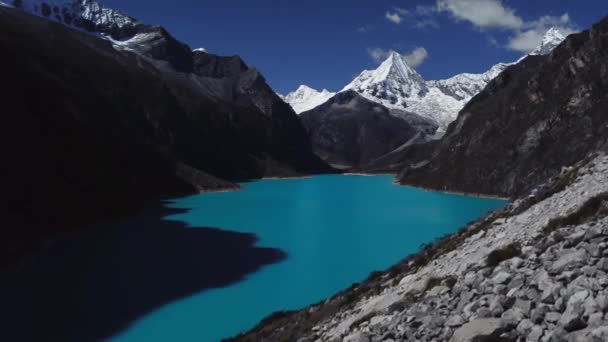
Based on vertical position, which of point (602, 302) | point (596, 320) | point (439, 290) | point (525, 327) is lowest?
point (439, 290)

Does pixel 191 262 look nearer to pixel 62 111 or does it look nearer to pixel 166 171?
pixel 62 111

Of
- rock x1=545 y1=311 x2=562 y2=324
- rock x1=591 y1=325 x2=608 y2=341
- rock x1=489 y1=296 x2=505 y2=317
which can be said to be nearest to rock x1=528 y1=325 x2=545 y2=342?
rock x1=545 y1=311 x2=562 y2=324

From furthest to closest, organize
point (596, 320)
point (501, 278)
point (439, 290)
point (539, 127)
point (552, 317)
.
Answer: point (539, 127)
point (439, 290)
point (501, 278)
point (552, 317)
point (596, 320)

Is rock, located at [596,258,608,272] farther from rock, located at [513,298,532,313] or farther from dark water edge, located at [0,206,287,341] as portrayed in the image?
dark water edge, located at [0,206,287,341]

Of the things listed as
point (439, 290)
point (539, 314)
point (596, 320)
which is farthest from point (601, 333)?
point (439, 290)

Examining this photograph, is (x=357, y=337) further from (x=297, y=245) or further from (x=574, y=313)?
(x=297, y=245)

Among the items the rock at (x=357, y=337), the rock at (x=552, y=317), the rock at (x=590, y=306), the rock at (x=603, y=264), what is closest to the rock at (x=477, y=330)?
the rock at (x=552, y=317)
